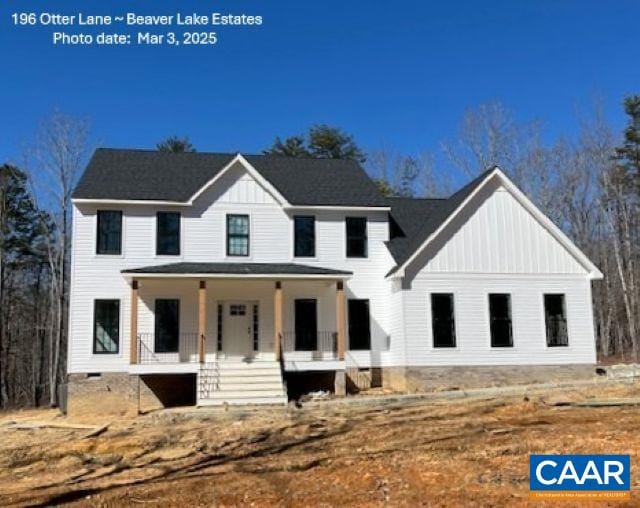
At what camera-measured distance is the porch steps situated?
17.1 metres

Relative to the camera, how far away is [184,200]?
800 inches

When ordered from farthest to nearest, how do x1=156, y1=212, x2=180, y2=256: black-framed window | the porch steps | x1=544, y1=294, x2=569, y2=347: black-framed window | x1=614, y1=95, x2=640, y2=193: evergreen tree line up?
x1=614, y1=95, x2=640, y2=193: evergreen tree
x1=156, y1=212, x2=180, y2=256: black-framed window
x1=544, y1=294, x2=569, y2=347: black-framed window
the porch steps

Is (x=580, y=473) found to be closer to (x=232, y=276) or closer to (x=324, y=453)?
(x=324, y=453)

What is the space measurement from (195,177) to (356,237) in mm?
5703

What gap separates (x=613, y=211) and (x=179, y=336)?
29.1m

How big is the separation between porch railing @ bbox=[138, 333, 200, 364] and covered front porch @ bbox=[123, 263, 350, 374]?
0.03 meters

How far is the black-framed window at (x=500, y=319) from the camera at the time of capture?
1970cm

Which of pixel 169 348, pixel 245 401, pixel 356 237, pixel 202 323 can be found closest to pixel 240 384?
pixel 245 401

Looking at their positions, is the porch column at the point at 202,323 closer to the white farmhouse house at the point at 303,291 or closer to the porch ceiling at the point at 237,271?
the white farmhouse house at the point at 303,291

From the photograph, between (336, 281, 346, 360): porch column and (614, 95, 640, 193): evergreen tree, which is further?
(614, 95, 640, 193): evergreen tree

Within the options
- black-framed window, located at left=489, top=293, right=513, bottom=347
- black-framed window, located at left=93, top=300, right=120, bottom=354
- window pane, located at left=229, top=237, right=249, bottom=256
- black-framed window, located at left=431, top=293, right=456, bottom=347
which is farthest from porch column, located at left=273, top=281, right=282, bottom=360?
black-framed window, located at left=489, top=293, right=513, bottom=347

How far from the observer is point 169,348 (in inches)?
765

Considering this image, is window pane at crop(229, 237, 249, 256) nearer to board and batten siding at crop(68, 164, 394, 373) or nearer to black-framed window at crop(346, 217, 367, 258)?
board and batten siding at crop(68, 164, 394, 373)

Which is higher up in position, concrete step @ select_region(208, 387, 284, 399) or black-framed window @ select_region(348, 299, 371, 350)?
black-framed window @ select_region(348, 299, 371, 350)
